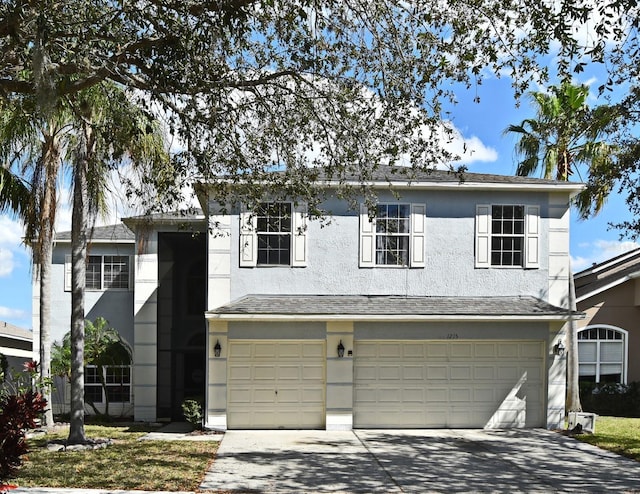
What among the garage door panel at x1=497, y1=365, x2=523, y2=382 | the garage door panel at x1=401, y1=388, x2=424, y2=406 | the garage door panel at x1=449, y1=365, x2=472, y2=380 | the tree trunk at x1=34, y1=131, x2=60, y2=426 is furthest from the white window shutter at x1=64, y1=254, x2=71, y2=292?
the garage door panel at x1=497, y1=365, x2=523, y2=382

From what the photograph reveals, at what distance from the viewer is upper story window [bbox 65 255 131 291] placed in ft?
72.6

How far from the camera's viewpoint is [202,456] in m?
13.9

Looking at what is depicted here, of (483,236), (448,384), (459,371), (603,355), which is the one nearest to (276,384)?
(448,384)

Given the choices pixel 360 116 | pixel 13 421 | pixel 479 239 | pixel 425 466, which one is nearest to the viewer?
pixel 13 421

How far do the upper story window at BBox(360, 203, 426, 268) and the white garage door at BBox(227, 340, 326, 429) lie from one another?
8.34ft

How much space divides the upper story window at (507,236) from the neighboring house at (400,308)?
0.03 m

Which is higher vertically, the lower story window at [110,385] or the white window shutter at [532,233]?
the white window shutter at [532,233]

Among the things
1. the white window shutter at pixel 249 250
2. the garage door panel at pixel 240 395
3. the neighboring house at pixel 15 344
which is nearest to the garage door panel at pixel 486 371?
the garage door panel at pixel 240 395

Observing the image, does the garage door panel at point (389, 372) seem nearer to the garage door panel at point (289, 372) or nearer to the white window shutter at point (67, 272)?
the garage door panel at point (289, 372)

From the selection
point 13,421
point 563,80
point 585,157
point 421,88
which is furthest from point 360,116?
point 585,157

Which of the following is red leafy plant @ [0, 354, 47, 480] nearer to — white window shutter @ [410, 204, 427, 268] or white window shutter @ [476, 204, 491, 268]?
white window shutter @ [410, 204, 427, 268]

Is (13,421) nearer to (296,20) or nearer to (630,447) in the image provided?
(296,20)

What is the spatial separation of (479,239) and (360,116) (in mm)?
8977

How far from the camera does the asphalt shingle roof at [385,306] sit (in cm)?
1709
